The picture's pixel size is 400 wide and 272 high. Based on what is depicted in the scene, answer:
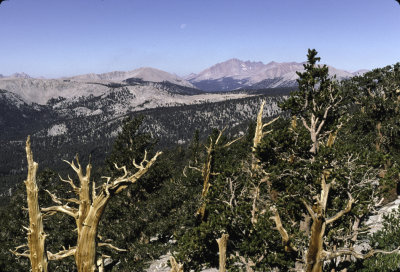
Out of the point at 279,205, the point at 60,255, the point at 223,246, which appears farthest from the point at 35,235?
the point at 279,205

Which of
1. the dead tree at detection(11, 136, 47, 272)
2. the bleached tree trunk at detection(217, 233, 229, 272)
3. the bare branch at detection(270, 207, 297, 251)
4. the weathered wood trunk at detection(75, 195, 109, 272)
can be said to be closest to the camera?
the dead tree at detection(11, 136, 47, 272)

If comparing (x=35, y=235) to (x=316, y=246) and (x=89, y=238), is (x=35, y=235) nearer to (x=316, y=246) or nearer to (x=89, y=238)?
(x=89, y=238)

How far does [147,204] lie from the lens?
31953 mm

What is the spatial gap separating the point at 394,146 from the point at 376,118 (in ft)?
13.2

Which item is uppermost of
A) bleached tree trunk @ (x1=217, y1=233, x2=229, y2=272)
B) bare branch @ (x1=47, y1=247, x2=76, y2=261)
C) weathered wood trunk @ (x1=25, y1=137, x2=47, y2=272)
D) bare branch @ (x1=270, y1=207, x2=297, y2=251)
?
weathered wood trunk @ (x1=25, y1=137, x2=47, y2=272)

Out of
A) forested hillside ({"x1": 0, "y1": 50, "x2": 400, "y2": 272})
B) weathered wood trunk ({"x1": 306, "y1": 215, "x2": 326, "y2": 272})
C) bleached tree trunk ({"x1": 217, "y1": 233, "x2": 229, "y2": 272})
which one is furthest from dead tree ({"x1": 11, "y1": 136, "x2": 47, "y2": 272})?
weathered wood trunk ({"x1": 306, "y1": 215, "x2": 326, "y2": 272})

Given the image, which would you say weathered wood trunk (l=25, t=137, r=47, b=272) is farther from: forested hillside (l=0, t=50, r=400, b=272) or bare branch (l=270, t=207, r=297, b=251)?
bare branch (l=270, t=207, r=297, b=251)

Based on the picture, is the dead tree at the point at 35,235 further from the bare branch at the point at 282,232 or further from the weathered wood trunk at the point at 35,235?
the bare branch at the point at 282,232

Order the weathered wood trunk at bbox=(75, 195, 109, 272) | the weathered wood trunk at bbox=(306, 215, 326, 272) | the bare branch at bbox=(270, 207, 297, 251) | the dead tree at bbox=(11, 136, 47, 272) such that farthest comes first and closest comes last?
the bare branch at bbox=(270, 207, 297, 251) → the weathered wood trunk at bbox=(306, 215, 326, 272) → the weathered wood trunk at bbox=(75, 195, 109, 272) → the dead tree at bbox=(11, 136, 47, 272)

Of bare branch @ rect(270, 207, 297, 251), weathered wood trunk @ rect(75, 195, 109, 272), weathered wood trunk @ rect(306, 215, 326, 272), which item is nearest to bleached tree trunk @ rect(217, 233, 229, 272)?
bare branch @ rect(270, 207, 297, 251)

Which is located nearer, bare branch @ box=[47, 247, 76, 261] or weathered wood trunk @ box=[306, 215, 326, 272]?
bare branch @ box=[47, 247, 76, 261]

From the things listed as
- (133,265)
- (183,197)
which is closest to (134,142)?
(183,197)

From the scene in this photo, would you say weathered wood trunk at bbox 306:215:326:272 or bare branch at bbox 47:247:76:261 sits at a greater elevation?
bare branch at bbox 47:247:76:261

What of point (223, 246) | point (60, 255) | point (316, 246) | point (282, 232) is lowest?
point (223, 246)
